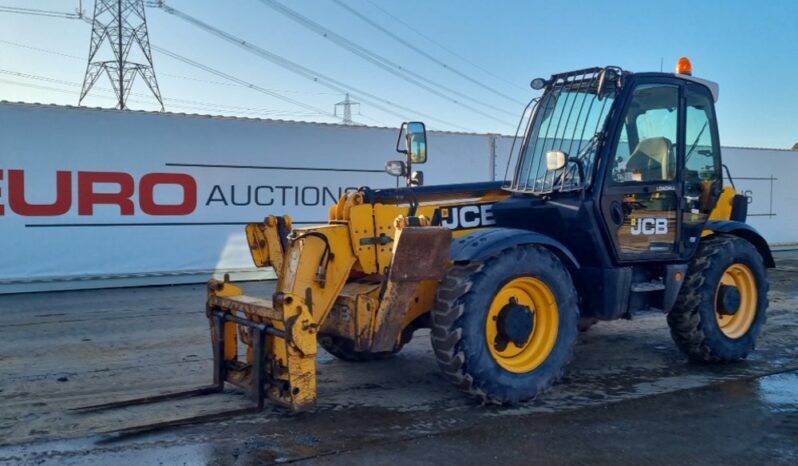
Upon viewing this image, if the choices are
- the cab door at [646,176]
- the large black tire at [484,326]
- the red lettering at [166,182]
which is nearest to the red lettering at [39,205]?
the red lettering at [166,182]

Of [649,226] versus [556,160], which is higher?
[556,160]

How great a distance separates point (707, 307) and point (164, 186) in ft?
28.4

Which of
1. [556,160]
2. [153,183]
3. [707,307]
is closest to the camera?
[556,160]

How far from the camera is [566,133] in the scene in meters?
6.36

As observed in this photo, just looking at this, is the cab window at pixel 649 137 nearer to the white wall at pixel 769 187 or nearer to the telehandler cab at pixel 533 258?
the telehandler cab at pixel 533 258

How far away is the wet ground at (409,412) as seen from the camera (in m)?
4.47

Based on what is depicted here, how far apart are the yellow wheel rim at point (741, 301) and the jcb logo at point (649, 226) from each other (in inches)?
37.3

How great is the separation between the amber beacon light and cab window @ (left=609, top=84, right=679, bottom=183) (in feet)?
0.99

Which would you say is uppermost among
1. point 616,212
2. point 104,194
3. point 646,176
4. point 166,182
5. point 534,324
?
point 166,182

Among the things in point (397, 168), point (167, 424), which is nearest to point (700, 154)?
point (397, 168)

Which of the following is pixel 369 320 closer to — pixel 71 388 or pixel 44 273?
pixel 71 388

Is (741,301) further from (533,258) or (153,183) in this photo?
(153,183)

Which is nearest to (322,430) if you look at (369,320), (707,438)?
(369,320)

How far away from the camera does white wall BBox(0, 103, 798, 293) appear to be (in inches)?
445
